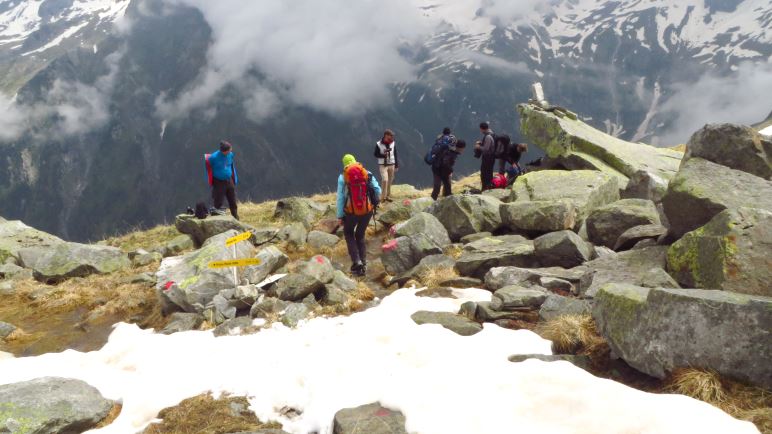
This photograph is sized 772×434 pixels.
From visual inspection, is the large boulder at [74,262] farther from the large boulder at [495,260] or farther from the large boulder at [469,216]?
the large boulder at [495,260]

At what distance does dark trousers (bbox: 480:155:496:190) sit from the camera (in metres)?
21.8

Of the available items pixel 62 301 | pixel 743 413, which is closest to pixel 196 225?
pixel 62 301

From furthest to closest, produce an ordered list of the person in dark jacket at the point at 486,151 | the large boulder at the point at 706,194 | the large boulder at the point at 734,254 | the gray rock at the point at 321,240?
1. the person in dark jacket at the point at 486,151
2. the gray rock at the point at 321,240
3. the large boulder at the point at 706,194
4. the large boulder at the point at 734,254

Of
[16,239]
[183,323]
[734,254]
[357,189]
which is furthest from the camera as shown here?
[16,239]

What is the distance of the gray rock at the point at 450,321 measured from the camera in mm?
8070

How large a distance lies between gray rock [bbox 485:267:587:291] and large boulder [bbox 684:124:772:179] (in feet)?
19.4

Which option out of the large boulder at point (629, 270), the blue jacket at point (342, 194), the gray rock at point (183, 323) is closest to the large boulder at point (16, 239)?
the gray rock at point (183, 323)

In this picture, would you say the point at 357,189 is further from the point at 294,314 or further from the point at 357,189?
the point at 294,314

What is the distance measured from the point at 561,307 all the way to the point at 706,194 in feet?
13.5

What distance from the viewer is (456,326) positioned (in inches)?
323

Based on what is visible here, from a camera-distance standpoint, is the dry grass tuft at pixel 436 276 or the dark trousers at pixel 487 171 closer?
the dry grass tuft at pixel 436 276

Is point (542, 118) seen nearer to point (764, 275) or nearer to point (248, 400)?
point (764, 275)

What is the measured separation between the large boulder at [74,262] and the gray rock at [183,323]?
8.09 m

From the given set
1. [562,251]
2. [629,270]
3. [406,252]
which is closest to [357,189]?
[406,252]
